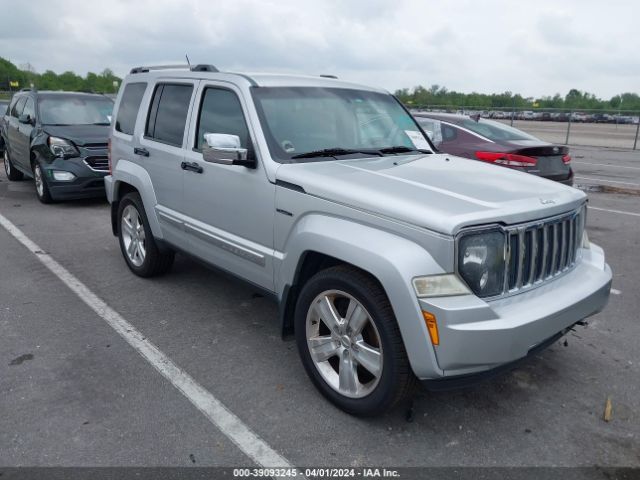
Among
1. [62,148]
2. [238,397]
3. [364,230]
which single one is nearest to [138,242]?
[238,397]

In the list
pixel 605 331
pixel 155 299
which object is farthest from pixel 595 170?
pixel 155 299

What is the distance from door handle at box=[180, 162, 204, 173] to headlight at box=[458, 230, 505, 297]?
226 centimetres

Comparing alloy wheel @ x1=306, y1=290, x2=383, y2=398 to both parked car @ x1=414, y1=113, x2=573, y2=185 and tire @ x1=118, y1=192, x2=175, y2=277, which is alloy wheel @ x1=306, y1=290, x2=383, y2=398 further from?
parked car @ x1=414, y1=113, x2=573, y2=185

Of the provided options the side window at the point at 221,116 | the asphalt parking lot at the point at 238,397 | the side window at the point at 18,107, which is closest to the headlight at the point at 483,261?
the asphalt parking lot at the point at 238,397

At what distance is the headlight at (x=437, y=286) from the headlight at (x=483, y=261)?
2.8 inches

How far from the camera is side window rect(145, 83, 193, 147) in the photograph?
460 cm

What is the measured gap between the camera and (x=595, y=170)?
1521 cm

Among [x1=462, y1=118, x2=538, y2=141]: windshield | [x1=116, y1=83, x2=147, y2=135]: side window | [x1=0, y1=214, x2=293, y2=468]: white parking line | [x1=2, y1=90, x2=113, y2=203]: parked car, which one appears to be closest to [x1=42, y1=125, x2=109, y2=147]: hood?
[x1=2, y1=90, x2=113, y2=203]: parked car

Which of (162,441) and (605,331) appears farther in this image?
(605,331)

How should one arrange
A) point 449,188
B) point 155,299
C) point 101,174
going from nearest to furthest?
point 449,188
point 155,299
point 101,174

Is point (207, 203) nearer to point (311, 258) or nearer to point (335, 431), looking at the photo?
point (311, 258)

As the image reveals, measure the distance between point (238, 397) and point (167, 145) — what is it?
7.67 ft

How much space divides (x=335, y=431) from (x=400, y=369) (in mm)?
569

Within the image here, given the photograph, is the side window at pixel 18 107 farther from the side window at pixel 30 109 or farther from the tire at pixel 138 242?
the tire at pixel 138 242
